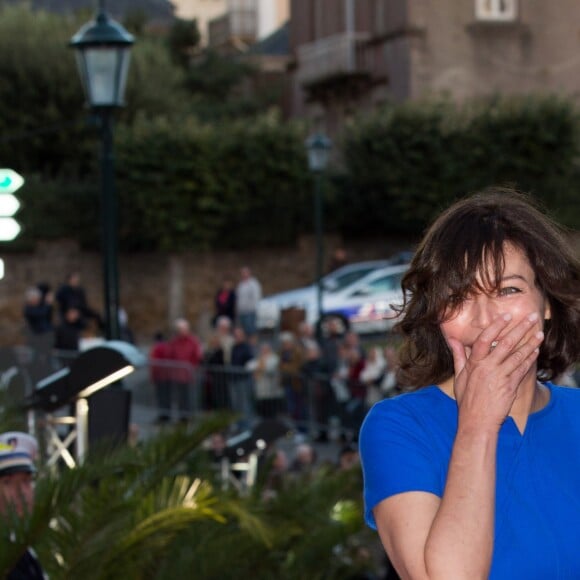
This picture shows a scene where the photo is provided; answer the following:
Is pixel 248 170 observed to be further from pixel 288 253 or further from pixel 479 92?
pixel 479 92

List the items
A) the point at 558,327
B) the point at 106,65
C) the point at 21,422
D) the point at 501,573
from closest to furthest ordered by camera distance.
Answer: the point at 501,573
the point at 558,327
the point at 21,422
the point at 106,65

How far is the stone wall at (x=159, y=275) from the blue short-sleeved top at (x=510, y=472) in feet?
90.3

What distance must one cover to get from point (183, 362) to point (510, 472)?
53.6 ft

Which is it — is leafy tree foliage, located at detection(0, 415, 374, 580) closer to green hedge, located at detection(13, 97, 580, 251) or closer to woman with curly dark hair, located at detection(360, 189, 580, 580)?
woman with curly dark hair, located at detection(360, 189, 580, 580)

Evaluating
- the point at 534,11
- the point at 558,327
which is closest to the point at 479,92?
the point at 534,11

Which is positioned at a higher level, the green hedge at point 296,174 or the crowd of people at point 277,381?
the green hedge at point 296,174

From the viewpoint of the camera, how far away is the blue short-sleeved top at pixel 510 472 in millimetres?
2414

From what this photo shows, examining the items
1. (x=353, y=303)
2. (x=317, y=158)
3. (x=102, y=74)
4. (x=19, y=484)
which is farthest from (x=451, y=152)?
(x=19, y=484)

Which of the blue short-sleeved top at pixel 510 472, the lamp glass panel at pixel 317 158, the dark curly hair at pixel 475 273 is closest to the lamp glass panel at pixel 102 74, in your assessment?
the dark curly hair at pixel 475 273

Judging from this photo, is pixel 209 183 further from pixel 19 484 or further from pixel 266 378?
pixel 19 484

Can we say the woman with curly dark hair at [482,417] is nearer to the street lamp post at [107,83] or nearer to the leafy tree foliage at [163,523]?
the leafy tree foliage at [163,523]

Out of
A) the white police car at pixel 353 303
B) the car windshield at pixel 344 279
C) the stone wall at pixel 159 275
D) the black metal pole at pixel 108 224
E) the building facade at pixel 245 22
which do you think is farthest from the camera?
the building facade at pixel 245 22

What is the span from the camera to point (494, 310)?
8.21 ft

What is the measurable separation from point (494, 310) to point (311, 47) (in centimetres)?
3730
